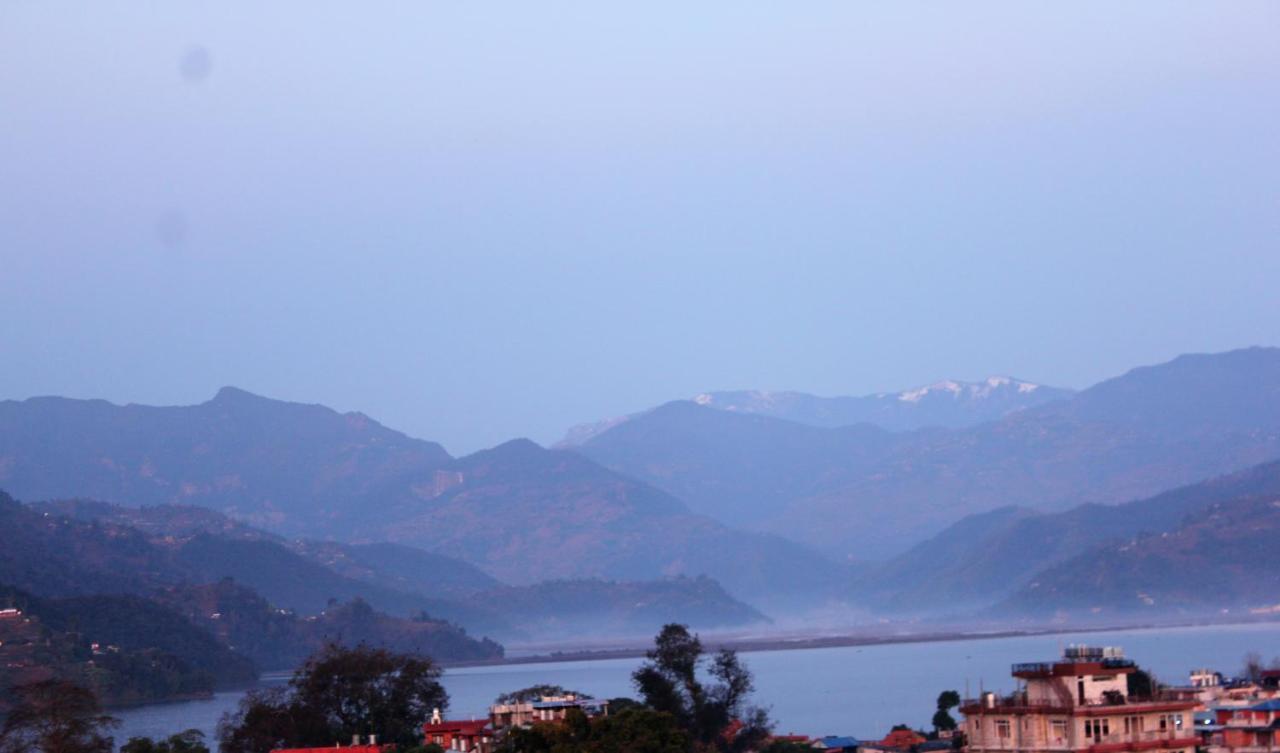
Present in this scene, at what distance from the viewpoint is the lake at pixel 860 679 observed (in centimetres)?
9894

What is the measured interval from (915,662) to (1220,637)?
26338 mm

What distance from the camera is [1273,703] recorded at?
46750 mm

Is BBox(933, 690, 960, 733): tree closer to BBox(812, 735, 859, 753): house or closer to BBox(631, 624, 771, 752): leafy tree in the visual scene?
BBox(812, 735, 859, 753): house

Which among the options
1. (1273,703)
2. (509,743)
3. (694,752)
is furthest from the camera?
(694,752)

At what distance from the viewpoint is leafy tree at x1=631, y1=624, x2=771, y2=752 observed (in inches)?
2685

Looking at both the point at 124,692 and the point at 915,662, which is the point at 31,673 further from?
the point at 915,662

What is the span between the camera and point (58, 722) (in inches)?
2013

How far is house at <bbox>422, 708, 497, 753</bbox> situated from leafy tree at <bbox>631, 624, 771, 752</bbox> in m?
6.73

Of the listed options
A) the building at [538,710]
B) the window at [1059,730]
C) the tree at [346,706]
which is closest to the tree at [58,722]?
the tree at [346,706]

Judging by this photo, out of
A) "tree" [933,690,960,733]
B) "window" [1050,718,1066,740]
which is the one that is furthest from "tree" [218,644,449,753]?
"window" [1050,718,1066,740]

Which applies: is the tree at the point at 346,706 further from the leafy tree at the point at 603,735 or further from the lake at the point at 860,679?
the lake at the point at 860,679

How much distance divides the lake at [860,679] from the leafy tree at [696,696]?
8.74m

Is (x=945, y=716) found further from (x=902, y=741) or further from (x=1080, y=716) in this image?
(x=1080, y=716)

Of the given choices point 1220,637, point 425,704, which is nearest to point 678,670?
point 425,704
